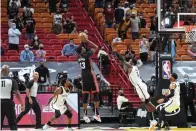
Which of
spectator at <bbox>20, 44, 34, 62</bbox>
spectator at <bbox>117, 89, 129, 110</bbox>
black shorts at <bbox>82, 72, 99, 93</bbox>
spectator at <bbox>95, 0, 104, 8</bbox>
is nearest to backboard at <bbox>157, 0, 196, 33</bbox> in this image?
spectator at <bbox>117, 89, 129, 110</bbox>

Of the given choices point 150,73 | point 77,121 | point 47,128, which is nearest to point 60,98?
point 47,128

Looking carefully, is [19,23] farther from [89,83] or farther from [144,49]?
[89,83]

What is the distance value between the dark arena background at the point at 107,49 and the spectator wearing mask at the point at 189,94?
1.4 inches

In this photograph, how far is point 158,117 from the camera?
22984 mm

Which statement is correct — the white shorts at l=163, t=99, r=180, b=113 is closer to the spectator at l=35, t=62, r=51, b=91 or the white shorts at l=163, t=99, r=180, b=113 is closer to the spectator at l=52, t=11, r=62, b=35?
the spectator at l=35, t=62, r=51, b=91

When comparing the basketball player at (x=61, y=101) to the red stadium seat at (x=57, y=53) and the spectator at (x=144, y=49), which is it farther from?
the spectator at (x=144, y=49)

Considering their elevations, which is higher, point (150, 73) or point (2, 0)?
point (2, 0)

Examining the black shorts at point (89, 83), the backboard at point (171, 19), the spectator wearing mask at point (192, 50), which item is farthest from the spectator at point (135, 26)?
the black shorts at point (89, 83)

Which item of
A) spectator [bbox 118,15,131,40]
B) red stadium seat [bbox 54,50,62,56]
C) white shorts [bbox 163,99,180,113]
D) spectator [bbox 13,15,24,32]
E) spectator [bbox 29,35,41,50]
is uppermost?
spectator [bbox 13,15,24,32]

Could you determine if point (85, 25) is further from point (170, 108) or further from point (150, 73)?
point (170, 108)

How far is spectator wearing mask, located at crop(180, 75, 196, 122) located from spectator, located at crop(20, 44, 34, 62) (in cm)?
636

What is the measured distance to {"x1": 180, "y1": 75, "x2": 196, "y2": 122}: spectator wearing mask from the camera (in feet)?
88.6

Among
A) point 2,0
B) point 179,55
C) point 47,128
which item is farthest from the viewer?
point 2,0

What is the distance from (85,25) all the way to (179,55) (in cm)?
491
